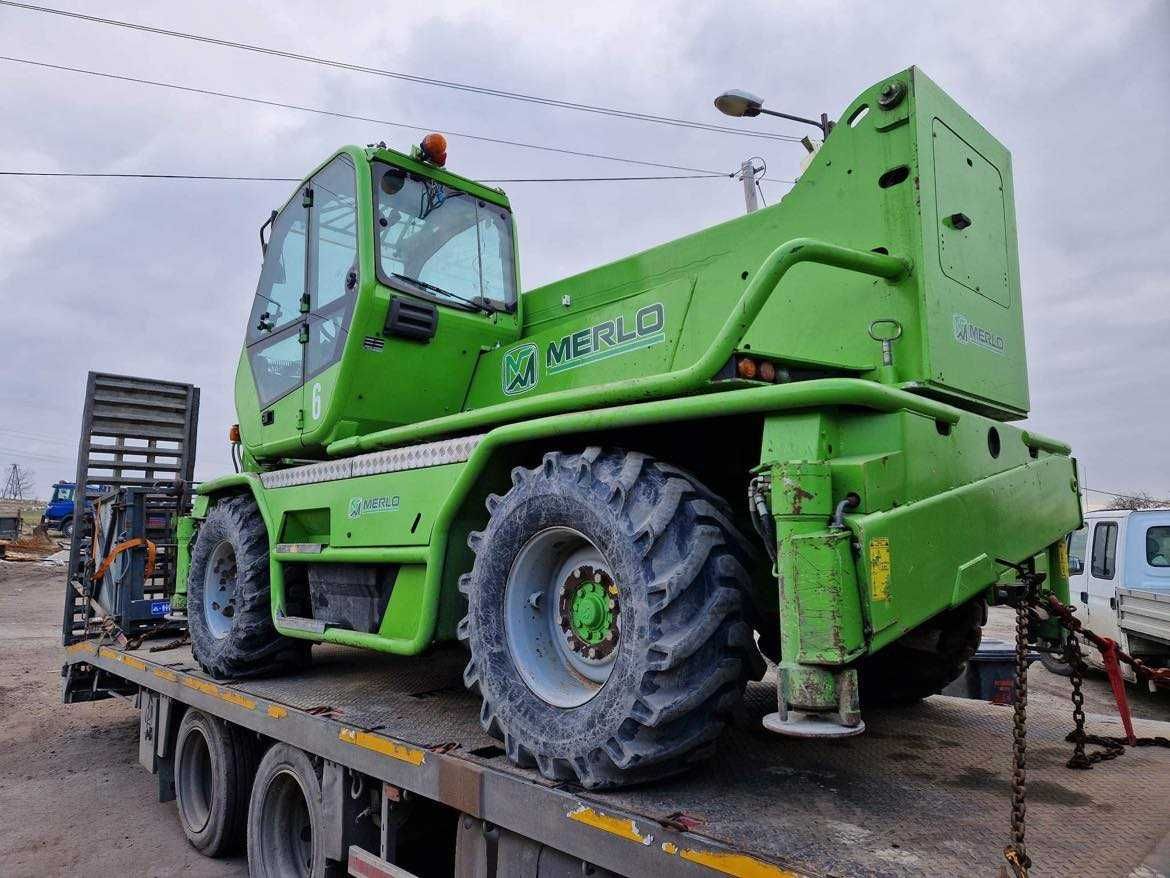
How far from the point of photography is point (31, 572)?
76.6 feet

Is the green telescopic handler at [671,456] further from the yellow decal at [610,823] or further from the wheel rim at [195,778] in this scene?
the wheel rim at [195,778]

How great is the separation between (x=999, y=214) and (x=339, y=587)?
3693 mm

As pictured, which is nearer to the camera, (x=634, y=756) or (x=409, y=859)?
(x=634, y=756)

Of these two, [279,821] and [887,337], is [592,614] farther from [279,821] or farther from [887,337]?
[279,821]

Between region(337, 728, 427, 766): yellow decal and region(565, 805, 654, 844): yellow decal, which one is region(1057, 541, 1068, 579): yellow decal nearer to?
region(565, 805, 654, 844): yellow decal

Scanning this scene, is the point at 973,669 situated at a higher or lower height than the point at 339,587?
lower

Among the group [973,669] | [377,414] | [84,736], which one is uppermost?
[377,414]

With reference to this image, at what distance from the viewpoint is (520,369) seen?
15.3ft

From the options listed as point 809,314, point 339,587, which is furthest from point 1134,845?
point 339,587

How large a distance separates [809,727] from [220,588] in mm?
4669

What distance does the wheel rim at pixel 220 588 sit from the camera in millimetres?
5555

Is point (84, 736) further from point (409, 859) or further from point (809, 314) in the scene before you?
point (809, 314)

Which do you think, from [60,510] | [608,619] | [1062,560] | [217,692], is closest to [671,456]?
[608,619]

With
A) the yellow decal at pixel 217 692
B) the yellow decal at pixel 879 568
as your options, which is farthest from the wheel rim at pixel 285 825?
the yellow decal at pixel 879 568
